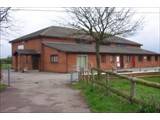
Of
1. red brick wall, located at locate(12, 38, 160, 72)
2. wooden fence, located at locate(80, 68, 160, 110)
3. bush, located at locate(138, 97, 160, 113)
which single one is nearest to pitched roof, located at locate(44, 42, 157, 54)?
red brick wall, located at locate(12, 38, 160, 72)

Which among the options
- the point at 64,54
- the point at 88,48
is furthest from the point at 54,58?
the point at 88,48

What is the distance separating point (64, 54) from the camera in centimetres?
2602

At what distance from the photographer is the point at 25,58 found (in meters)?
29.8

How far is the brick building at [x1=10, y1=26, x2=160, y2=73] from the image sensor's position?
77.1 feet

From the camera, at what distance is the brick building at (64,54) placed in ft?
77.1

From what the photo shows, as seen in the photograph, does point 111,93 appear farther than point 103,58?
No

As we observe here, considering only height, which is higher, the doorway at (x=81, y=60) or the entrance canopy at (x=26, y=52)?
the entrance canopy at (x=26, y=52)

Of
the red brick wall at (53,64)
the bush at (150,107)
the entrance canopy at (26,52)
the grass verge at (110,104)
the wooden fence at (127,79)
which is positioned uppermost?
the entrance canopy at (26,52)

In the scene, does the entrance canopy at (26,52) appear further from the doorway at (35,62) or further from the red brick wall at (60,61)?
the doorway at (35,62)

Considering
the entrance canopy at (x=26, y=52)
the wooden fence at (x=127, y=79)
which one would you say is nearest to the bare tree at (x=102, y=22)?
the wooden fence at (x=127, y=79)

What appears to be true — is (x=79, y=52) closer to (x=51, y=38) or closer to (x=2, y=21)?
(x=51, y=38)

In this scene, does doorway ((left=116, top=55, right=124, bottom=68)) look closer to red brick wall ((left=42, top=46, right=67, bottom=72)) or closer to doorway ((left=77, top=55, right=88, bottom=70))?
doorway ((left=77, top=55, right=88, bottom=70))
